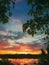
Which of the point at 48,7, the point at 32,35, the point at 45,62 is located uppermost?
the point at 48,7

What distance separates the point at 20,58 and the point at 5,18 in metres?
3.29

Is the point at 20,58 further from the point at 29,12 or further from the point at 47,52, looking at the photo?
the point at 29,12

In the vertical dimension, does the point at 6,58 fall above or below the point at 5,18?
below

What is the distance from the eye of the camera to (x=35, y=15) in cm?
978

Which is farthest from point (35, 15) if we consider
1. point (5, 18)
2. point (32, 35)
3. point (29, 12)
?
point (5, 18)

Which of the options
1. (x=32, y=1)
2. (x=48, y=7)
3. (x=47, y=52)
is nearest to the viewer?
(x=47, y=52)

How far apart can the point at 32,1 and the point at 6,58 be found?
4127mm

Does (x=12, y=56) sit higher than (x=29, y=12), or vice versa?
(x=29, y=12)

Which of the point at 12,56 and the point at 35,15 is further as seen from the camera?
the point at 35,15

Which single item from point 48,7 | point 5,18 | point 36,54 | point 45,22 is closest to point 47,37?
point 45,22

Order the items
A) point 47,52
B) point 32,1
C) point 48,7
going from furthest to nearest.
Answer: point 32,1
point 48,7
point 47,52

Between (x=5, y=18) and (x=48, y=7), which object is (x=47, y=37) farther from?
(x=5, y=18)

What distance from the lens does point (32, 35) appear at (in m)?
9.77

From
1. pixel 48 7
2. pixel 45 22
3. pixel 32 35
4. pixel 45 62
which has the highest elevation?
pixel 48 7
